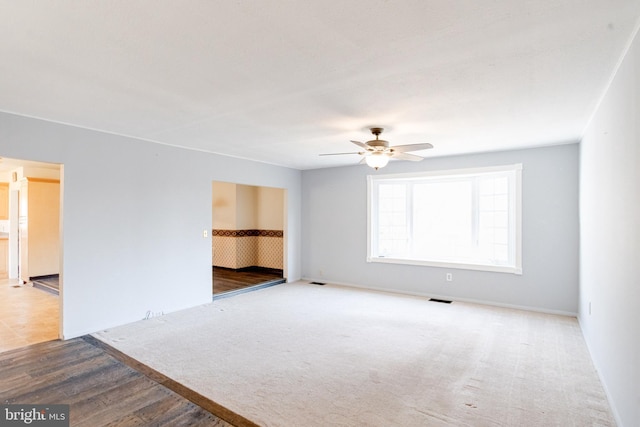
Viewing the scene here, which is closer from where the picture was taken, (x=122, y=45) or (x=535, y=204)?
(x=122, y=45)

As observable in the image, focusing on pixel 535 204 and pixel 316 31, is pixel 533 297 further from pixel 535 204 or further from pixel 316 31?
pixel 316 31

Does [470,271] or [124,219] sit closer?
[124,219]

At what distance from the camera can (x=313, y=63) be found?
88.4 inches

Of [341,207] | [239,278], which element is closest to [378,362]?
[341,207]

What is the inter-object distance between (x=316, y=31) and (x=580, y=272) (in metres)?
4.61

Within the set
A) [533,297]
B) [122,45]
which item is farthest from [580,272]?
[122,45]

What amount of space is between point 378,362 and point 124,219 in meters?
3.46

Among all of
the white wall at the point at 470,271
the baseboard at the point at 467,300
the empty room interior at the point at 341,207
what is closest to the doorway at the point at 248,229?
the white wall at the point at 470,271

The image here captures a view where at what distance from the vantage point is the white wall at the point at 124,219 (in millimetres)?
3742

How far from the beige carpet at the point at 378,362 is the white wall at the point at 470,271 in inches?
15.8

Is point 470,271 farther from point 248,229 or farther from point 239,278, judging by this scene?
point 248,229

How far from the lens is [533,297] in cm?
488

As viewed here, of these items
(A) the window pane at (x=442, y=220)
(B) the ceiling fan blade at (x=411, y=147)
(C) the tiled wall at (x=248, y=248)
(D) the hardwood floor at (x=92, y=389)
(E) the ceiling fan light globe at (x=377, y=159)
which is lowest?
(D) the hardwood floor at (x=92, y=389)

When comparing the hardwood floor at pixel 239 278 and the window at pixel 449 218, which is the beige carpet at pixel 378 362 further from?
the hardwood floor at pixel 239 278
